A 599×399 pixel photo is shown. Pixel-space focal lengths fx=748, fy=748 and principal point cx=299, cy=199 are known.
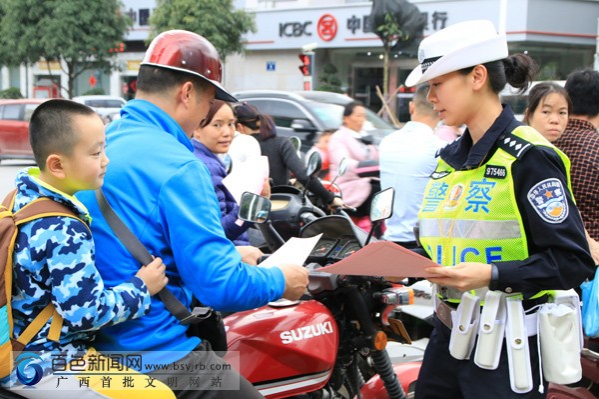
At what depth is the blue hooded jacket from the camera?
6.84 feet

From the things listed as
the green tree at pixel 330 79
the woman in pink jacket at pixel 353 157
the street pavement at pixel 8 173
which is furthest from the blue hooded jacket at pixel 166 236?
the green tree at pixel 330 79

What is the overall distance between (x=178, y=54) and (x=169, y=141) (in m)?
0.27

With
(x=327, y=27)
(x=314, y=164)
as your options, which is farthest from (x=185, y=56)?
(x=327, y=27)

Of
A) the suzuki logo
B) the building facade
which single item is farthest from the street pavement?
the suzuki logo

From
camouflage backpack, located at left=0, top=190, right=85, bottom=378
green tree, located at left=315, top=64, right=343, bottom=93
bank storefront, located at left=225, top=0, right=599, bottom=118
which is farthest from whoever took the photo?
green tree, located at left=315, top=64, right=343, bottom=93

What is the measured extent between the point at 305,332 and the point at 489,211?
84cm

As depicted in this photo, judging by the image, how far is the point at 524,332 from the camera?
230 cm

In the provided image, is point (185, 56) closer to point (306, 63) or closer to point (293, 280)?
point (293, 280)

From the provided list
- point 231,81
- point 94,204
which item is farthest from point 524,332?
point 231,81

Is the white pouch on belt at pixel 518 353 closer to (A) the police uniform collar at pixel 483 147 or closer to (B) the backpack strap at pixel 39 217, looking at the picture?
(A) the police uniform collar at pixel 483 147

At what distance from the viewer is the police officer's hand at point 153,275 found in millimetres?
2084

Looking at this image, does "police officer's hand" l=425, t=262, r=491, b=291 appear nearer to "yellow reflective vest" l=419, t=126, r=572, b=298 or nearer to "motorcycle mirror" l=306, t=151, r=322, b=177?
"yellow reflective vest" l=419, t=126, r=572, b=298

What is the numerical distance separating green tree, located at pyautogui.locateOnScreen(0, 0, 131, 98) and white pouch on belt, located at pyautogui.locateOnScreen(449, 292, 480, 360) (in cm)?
2823

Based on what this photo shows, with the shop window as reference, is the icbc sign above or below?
above
